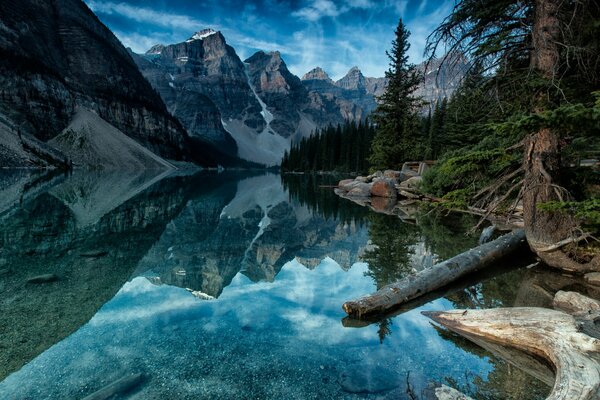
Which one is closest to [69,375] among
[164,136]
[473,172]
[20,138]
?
[473,172]

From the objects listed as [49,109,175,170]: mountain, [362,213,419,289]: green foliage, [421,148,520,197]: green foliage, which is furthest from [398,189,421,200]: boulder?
[49,109,175,170]: mountain

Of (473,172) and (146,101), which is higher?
(146,101)

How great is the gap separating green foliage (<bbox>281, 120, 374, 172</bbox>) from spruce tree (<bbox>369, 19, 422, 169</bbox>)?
121 ft

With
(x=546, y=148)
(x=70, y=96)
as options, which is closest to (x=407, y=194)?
(x=546, y=148)

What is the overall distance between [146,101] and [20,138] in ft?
224

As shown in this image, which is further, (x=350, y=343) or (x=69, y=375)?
(x=350, y=343)

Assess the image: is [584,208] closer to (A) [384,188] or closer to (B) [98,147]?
(A) [384,188]

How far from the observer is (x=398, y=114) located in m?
31.4

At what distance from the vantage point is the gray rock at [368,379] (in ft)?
10.8

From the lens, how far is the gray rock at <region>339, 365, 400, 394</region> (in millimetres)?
3277

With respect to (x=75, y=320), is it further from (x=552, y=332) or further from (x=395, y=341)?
(x=552, y=332)

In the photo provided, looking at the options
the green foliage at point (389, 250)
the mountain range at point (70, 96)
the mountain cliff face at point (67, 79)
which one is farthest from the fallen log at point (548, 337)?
the mountain cliff face at point (67, 79)

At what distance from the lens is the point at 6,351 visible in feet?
12.1

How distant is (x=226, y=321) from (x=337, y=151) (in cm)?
8703
